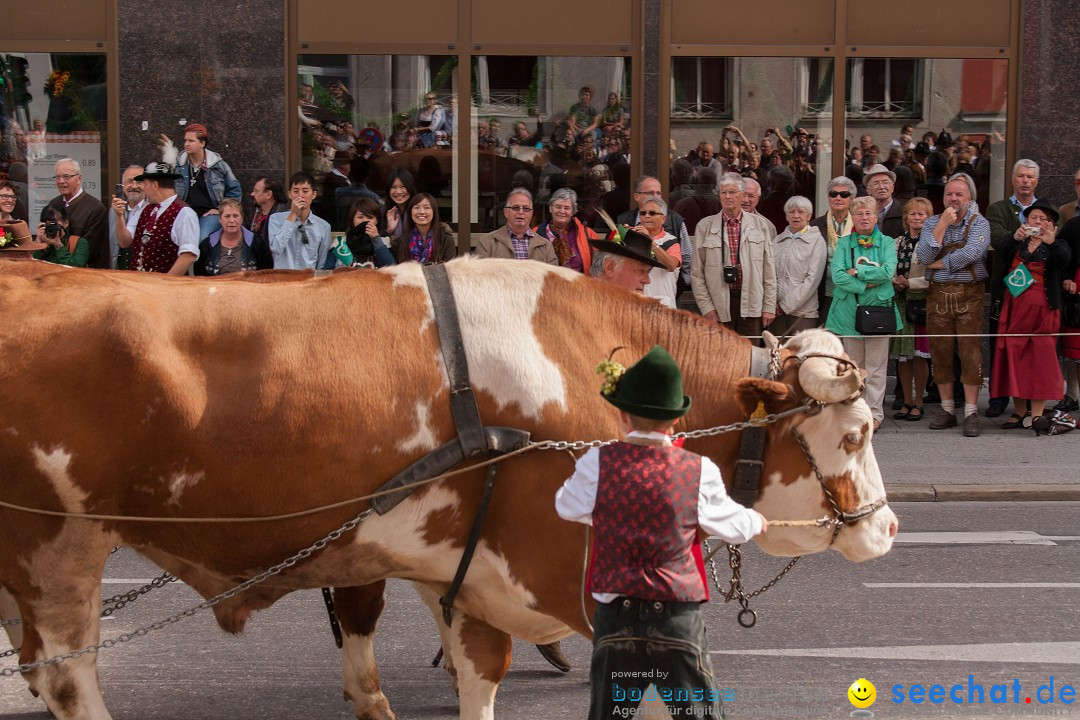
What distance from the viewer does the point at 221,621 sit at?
16.2 feet

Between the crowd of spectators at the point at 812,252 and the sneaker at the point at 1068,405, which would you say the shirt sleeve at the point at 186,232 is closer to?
the crowd of spectators at the point at 812,252

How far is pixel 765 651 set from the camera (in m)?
6.21

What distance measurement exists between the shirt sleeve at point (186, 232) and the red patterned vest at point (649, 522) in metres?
7.62

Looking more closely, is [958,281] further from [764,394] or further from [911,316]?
[764,394]

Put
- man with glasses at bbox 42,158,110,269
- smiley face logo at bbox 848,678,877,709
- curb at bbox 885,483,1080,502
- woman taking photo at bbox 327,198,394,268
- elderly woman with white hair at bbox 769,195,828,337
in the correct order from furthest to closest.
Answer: man with glasses at bbox 42,158,110,269 → elderly woman with white hair at bbox 769,195,828,337 → woman taking photo at bbox 327,198,394,268 → curb at bbox 885,483,1080,502 → smiley face logo at bbox 848,678,877,709

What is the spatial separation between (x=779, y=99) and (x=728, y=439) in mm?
9829

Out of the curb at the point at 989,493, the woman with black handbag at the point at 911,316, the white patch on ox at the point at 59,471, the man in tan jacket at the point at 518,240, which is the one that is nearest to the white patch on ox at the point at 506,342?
the white patch on ox at the point at 59,471

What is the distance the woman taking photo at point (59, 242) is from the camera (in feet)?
38.3

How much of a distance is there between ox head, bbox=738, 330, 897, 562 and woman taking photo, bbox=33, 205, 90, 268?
8424 mm

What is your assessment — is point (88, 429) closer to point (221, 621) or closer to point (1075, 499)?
point (221, 621)

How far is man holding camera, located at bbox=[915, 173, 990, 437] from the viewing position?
1175cm

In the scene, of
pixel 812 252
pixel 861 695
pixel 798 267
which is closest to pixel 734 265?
pixel 798 267

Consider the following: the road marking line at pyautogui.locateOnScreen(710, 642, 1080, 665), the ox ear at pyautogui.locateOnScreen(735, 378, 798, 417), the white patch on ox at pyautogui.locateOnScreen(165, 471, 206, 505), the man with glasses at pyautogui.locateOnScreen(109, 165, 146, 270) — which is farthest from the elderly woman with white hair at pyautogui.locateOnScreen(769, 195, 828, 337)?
the white patch on ox at pyautogui.locateOnScreen(165, 471, 206, 505)

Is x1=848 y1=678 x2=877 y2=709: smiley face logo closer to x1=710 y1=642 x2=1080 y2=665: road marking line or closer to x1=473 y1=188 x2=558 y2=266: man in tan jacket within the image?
x1=710 y1=642 x2=1080 y2=665: road marking line
